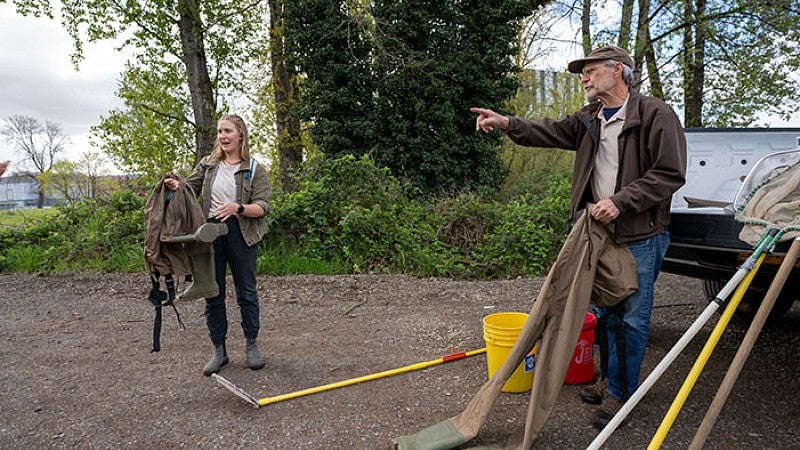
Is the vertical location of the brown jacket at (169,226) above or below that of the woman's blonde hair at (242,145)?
below

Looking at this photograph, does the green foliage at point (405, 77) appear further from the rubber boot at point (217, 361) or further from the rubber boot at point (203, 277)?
the rubber boot at point (203, 277)

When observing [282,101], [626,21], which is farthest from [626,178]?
[282,101]

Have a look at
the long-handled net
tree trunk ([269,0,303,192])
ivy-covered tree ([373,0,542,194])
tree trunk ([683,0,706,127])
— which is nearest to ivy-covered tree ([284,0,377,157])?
ivy-covered tree ([373,0,542,194])

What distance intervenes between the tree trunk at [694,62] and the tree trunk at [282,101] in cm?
994

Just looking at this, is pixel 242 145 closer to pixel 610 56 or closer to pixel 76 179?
pixel 610 56

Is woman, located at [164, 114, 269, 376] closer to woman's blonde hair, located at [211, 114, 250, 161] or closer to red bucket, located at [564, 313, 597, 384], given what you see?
woman's blonde hair, located at [211, 114, 250, 161]

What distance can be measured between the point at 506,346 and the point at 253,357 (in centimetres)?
202

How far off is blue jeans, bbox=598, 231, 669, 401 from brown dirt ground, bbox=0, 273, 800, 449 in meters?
0.28

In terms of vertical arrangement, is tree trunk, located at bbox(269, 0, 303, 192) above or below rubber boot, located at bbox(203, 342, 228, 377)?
above

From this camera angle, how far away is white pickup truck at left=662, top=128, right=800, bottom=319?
328 cm

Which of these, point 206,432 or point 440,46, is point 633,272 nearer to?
point 206,432

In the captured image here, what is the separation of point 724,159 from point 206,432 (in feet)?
15.0

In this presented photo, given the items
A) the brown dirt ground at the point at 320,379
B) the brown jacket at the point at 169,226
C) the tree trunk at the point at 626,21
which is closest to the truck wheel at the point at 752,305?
the brown dirt ground at the point at 320,379

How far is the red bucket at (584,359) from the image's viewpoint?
3.54 m
